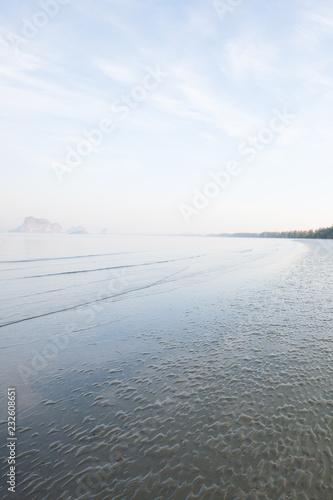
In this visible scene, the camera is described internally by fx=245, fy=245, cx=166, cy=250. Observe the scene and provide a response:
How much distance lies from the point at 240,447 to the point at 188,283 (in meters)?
16.4

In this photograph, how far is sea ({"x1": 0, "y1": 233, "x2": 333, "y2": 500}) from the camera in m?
3.84

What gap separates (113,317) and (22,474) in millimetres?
8420

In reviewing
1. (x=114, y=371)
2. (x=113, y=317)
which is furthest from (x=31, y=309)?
(x=114, y=371)

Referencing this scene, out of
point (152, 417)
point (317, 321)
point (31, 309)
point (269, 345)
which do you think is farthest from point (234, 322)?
point (31, 309)

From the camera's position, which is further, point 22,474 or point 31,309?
point 31,309

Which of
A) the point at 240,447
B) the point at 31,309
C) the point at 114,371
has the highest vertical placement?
the point at 240,447

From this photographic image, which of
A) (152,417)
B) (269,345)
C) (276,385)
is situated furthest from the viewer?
(269,345)

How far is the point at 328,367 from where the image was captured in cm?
681

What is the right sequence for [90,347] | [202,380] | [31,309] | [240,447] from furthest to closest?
[31,309]
[90,347]
[202,380]
[240,447]

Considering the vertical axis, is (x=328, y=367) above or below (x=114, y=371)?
above

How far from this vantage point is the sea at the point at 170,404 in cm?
384

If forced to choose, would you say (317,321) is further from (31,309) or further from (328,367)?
(31,309)

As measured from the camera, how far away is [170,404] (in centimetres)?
560

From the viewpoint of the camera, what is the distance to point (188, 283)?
68.1ft
